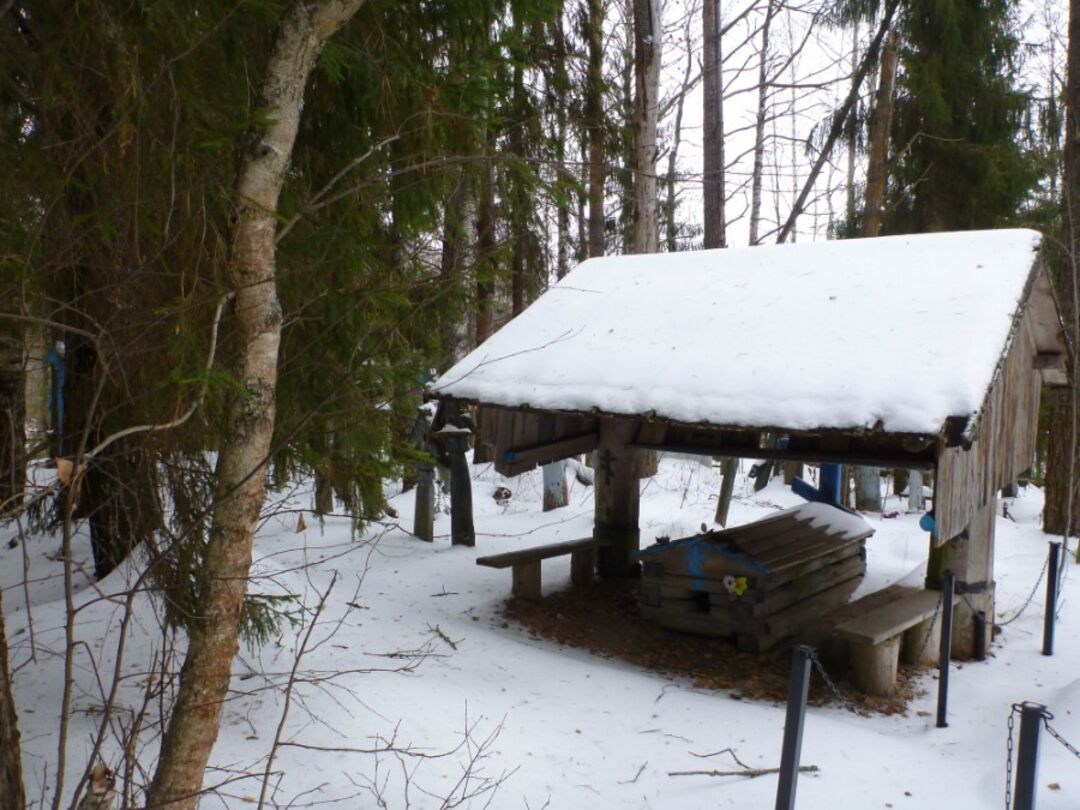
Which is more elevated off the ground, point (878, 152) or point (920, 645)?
point (878, 152)

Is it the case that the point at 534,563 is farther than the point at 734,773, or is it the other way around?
the point at 534,563

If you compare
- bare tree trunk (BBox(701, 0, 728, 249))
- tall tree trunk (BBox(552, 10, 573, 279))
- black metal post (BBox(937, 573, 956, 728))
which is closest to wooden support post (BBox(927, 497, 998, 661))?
black metal post (BBox(937, 573, 956, 728))

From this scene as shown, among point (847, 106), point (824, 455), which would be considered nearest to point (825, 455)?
point (824, 455)

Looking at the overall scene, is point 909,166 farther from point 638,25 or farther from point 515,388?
point 515,388

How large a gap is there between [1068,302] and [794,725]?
365 inches

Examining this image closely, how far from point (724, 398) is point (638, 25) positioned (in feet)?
24.4

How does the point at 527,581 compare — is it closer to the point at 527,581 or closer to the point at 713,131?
the point at 527,581

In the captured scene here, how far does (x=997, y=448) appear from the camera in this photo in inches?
253

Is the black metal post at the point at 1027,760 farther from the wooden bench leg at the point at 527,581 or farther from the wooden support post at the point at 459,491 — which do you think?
the wooden support post at the point at 459,491

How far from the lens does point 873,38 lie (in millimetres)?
13508

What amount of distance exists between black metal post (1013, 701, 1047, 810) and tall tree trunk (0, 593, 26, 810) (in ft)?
12.0

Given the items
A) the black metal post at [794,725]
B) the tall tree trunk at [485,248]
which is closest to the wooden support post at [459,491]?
the tall tree trunk at [485,248]

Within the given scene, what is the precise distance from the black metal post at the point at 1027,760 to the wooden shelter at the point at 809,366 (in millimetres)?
1781

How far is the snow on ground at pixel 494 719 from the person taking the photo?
425 cm
